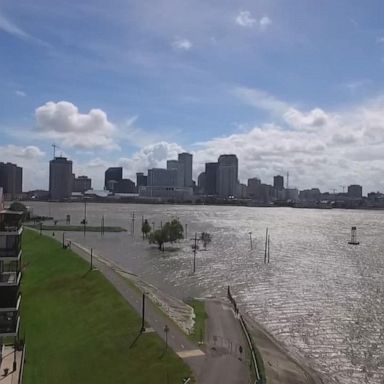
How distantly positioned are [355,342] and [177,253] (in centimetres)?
6422

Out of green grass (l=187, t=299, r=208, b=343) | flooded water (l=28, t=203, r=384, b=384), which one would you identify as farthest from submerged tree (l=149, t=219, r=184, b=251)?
green grass (l=187, t=299, r=208, b=343)

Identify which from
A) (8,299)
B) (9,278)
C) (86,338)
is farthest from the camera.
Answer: (86,338)

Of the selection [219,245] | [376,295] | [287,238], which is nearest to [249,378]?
[376,295]

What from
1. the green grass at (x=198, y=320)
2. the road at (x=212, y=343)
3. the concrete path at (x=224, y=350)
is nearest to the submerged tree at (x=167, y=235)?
the green grass at (x=198, y=320)

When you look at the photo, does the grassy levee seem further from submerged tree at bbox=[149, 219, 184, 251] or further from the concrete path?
submerged tree at bbox=[149, 219, 184, 251]

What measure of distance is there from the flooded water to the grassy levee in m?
13.6

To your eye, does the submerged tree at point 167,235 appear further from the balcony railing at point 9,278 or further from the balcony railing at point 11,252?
the balcony railing at point 11,252

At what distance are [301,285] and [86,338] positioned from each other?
41.1 metres

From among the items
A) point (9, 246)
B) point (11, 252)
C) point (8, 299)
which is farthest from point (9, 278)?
point (9, 246)

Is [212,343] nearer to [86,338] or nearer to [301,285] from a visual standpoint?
[86,338]

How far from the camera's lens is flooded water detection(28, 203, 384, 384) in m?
50.6

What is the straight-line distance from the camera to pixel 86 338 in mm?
49094

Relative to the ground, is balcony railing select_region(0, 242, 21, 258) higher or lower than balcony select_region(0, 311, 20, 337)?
higher

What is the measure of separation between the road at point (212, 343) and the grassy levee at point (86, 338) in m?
1.22
